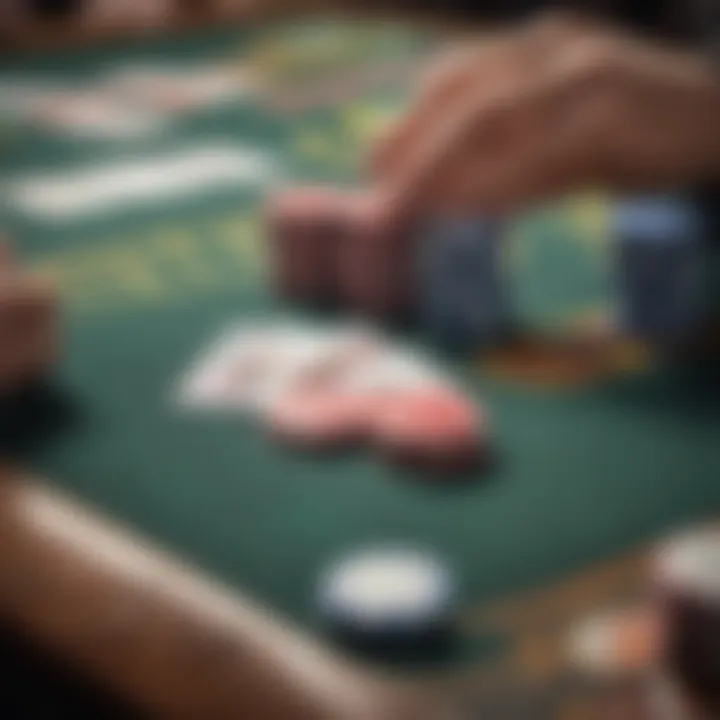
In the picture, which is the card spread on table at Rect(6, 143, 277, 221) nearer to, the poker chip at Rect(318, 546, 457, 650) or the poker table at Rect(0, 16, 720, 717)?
the poker table at Rect(0, 16, 720, 717)

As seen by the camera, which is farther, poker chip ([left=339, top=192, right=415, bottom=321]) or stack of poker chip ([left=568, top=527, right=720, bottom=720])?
poker chip ([left=339, top=192, right=415, bottom=321])

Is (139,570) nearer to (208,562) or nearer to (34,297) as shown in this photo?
(208,562)

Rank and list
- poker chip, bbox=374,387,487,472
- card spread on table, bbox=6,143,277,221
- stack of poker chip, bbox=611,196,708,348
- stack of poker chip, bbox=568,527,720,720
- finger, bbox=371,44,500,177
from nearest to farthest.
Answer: stack of poker chip, bbox=568,527,720,720, poker chip, bbox=374,387,487,472, stack of poker chip, bbox=611,196,708,348, finger, bbox=371,44,500,177, card spread on table, bbox=6,143,277,221

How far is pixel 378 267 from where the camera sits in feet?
2.86

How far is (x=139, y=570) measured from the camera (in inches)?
23.5

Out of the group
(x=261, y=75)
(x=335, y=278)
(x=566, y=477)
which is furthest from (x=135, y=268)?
(x=261, y=75)

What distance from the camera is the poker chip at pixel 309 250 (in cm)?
90

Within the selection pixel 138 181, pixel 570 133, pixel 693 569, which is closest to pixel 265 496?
pixel 693 569

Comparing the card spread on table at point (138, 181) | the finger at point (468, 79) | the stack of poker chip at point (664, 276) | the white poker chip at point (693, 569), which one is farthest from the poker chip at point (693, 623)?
the card spread on table at point (138, 181)

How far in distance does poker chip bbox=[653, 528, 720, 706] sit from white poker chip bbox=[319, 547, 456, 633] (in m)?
0.08

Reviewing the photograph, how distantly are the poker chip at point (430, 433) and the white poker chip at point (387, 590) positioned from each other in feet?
0.25

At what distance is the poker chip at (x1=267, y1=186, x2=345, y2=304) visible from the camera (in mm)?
897

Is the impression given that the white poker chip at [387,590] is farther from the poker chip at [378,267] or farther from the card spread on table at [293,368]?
the poker chip at [378,267]

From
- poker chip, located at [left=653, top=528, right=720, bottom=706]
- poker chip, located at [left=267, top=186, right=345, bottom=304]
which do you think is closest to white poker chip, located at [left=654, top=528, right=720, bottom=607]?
poker chip, located at [left=653, top=528, right=720, bottom=706]
